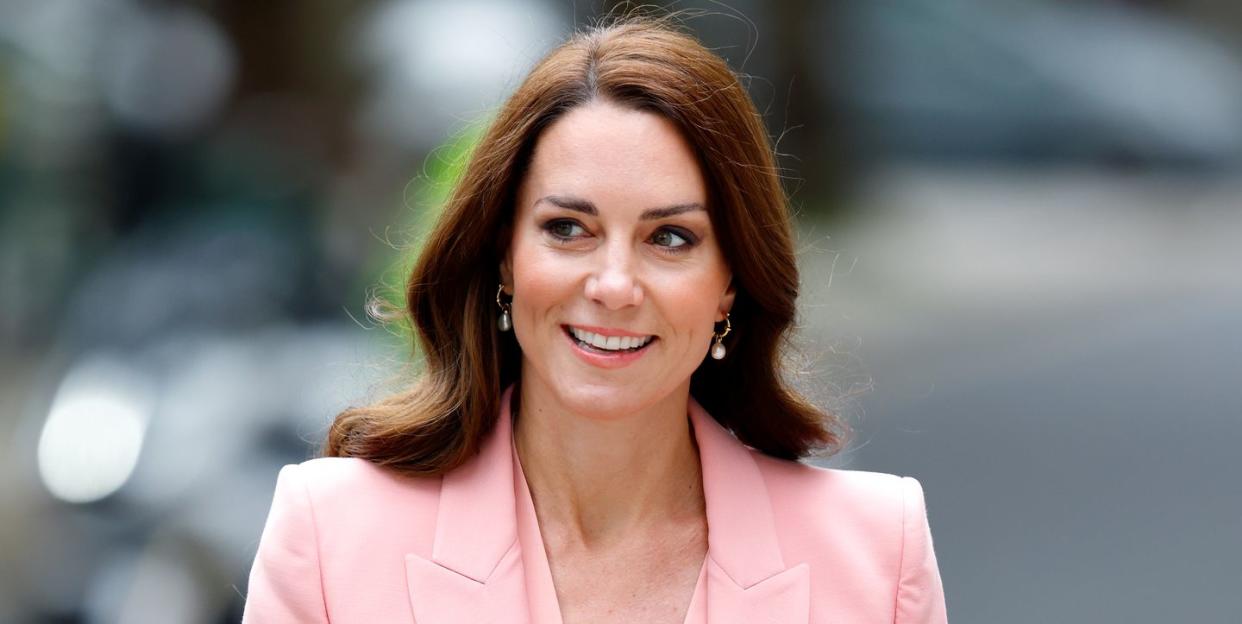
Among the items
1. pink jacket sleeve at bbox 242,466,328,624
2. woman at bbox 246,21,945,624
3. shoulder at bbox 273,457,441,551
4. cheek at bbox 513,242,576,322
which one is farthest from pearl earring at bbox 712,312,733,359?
pink jacket sleeve at bbox 242,466,328,624

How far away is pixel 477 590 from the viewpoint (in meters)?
2.87

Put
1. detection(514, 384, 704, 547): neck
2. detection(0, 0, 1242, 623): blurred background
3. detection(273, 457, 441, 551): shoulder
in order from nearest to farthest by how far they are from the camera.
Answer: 1. detection(273, 457, 441, 551): shoulder
2. detection(514, 384, 704, 547): neck
3. detection(0, 0, 1242, 623): blurred background

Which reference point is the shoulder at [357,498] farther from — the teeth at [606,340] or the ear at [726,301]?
the ear at [726,301]

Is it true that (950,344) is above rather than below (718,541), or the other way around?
below

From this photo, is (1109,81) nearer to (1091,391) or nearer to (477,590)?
(1091,391)

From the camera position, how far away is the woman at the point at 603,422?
2.84m

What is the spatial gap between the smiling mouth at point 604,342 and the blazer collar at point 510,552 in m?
0.28

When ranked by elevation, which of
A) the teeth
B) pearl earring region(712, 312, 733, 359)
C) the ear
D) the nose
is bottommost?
pearl earring region(712, 312, 733, 359)

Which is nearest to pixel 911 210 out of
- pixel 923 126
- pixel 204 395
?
pixel 923 126

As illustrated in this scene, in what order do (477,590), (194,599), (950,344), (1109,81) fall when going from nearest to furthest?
1. (477,590)
2. (194,599)
3. (950,344)
4. (1109,81)

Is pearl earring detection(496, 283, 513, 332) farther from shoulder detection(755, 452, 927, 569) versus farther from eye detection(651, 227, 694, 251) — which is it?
shoulder detection(755, 452, 927, 569)

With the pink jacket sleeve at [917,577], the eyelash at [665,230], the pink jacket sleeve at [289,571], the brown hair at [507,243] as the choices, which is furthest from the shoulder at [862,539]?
the pink jacket sleeve at [289,571]

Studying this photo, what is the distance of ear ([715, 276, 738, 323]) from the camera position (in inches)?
119

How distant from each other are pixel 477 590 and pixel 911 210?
282 inches
